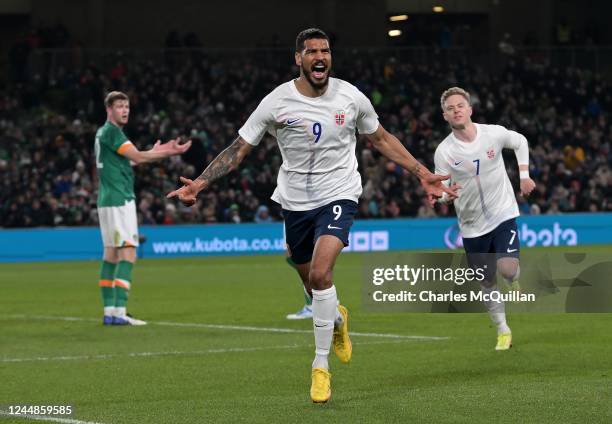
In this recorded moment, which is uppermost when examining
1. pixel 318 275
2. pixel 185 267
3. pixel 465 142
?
pixel 465 142

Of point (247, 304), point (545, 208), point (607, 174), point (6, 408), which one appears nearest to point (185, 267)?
point (247, 304)

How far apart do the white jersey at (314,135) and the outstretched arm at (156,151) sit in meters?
2.46

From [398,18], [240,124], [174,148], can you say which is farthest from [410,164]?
[398,18]

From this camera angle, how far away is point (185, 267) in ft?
92.5

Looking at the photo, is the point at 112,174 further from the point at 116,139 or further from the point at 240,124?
the point at 240,124

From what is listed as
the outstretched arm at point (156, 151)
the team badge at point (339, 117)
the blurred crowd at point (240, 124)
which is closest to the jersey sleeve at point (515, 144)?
the outstretched arm at point (156, 151)

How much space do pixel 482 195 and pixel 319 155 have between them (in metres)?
3.49

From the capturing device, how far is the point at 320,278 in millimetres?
9227

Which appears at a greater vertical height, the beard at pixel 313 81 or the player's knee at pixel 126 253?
the beard at pixel 313 81

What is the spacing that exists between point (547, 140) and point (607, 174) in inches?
129

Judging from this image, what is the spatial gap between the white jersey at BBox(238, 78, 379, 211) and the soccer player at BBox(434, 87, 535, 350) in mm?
3129

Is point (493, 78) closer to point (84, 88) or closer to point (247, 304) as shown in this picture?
point (84, 88)

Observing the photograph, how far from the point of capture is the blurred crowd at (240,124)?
33.6m

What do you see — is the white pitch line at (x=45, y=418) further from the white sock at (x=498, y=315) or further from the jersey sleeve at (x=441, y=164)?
the jersey sleeve at (x=441, y=164)
